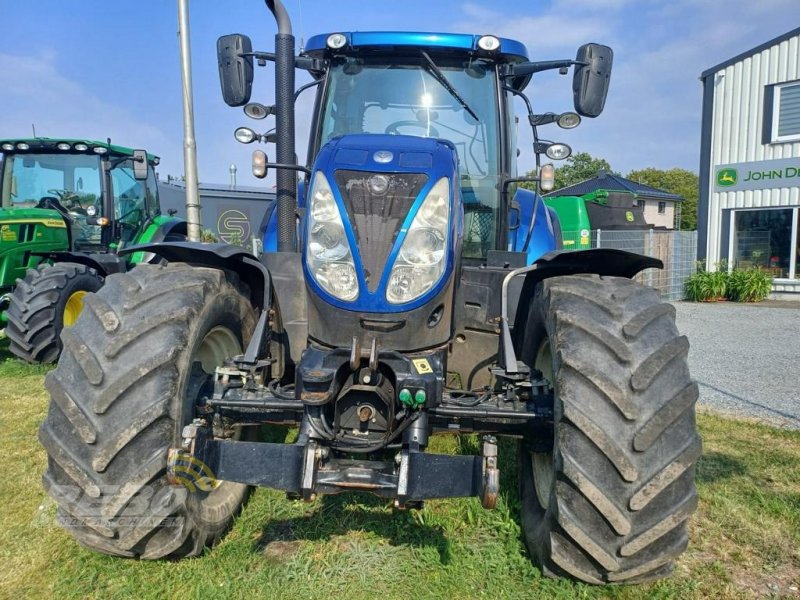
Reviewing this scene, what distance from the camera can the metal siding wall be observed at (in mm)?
14008

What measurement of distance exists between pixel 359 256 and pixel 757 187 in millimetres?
14598

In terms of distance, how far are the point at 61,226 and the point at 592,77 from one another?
286 inches

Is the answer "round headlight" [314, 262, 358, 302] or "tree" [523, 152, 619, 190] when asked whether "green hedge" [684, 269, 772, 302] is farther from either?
"tree" [523, 152, 619, 190]

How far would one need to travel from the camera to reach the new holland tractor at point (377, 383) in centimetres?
240

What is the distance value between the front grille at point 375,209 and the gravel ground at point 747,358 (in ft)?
13.4

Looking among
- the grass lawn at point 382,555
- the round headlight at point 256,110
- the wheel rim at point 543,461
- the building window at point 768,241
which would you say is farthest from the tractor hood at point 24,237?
the building window at point 768,241

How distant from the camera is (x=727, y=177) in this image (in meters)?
14.9

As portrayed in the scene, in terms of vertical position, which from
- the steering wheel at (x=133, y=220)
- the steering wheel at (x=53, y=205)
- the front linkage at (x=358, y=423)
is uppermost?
the steering wheel at (x=53, y=205)

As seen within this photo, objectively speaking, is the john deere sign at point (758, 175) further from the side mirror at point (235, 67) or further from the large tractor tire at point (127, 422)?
the large tractor tire at point (127, 422)

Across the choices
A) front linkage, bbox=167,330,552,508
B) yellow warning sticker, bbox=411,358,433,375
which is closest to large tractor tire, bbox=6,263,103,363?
front linkage, bbox=167,330,552,508

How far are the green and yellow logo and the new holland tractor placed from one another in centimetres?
1351

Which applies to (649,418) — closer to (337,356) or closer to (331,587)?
(337,356)

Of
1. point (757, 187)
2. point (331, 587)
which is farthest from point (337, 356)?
point (757, 187)
